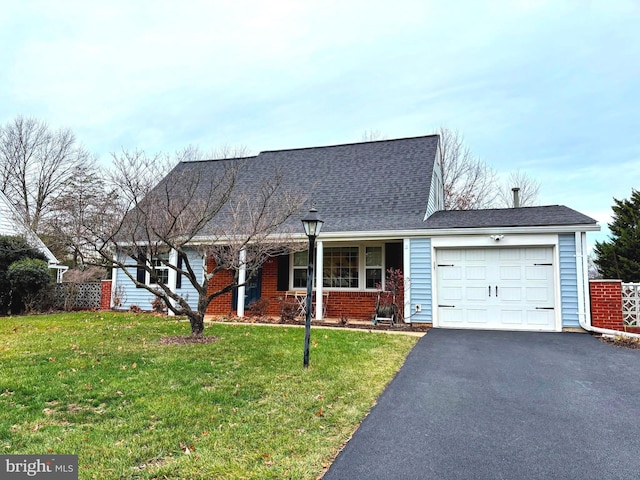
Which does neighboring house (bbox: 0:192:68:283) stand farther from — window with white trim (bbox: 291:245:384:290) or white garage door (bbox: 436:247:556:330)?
white garage door (bbox: 436:247:556:330)

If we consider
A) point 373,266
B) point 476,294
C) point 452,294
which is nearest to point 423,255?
point 452,294

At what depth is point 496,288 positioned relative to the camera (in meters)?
9.41

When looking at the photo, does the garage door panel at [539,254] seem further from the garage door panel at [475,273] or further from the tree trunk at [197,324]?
the tree trunk at [197,324]

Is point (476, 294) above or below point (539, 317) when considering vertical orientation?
Answer: above

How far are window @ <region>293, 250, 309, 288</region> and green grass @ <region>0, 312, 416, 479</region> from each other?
4.80 metres

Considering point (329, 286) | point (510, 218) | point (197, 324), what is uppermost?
point (510, 218)

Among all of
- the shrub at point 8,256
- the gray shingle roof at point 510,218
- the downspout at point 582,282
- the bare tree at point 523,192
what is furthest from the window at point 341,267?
the bare tree at point 523,192

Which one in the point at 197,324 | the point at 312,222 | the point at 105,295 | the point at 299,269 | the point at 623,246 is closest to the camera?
the point at 312,222

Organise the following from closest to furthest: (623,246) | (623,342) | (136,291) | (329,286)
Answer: (623,342) → (329,286) → (136,291) → (623,246)

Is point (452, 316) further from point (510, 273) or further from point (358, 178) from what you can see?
point (358, 178)

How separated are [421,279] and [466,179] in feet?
48.7

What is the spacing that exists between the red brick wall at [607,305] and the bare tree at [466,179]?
45.9ft

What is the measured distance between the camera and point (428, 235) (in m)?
9.84

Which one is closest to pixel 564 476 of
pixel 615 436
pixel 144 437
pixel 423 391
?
pixel 615 436
